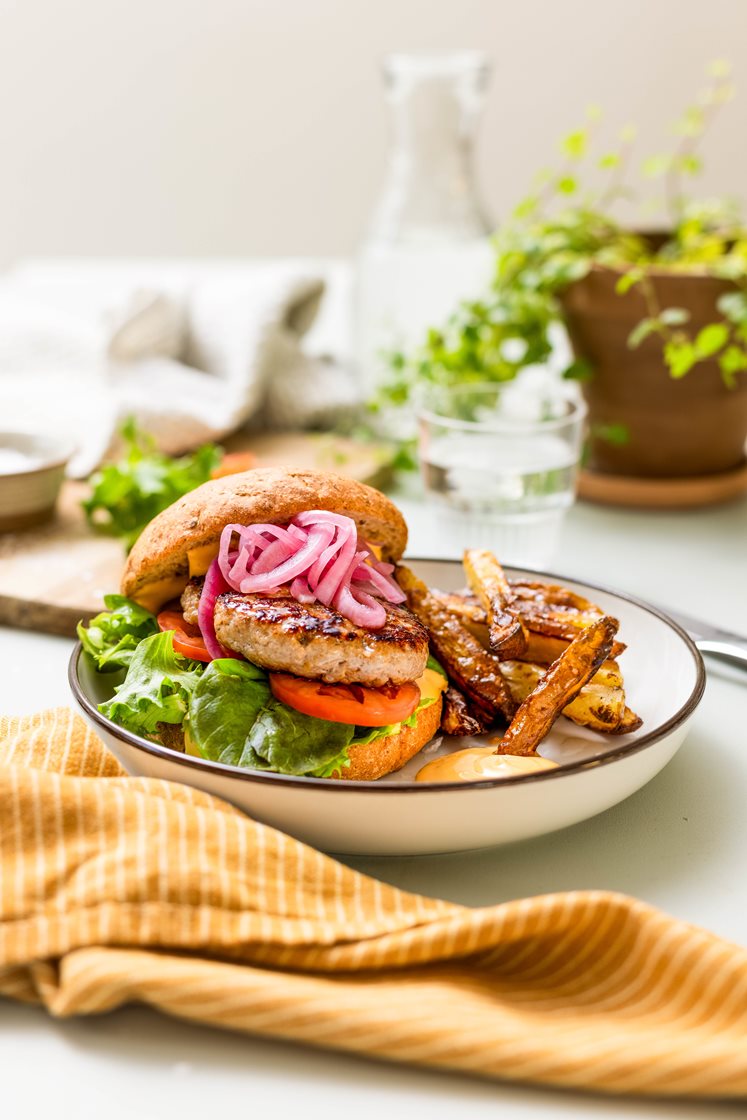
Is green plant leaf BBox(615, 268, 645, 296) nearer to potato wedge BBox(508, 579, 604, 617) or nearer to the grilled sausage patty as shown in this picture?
potato wedge BBox(508, 579, 604, 617)

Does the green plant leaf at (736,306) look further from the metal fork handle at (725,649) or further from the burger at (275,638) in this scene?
the burger at (275,638)

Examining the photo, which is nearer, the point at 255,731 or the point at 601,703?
the point at 255,731

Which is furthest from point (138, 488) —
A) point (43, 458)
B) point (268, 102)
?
point (268, 102)

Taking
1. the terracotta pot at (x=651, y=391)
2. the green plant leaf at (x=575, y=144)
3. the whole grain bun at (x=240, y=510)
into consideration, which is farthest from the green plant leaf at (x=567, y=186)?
the whole grain bun at (x=240, y=510)

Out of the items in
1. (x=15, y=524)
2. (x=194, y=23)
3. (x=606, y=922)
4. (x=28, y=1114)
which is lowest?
(x=15, y=524)

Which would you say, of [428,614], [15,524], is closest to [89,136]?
[15,524]

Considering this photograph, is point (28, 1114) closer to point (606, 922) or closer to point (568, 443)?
point (606, 922)

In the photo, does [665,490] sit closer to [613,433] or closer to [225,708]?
[613,433]

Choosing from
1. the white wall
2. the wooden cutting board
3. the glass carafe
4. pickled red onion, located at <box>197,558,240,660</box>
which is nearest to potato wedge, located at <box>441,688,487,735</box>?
pickled red onion, located at <box>197,558,240,660</box>
